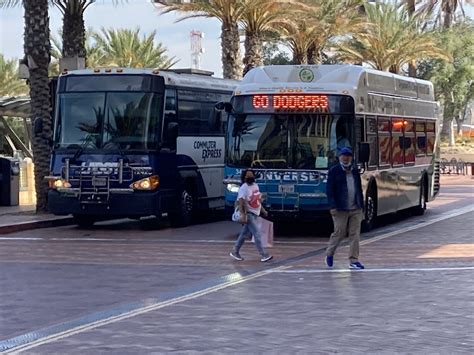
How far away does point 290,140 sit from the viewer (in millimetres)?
20875

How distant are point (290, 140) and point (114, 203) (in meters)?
4.41

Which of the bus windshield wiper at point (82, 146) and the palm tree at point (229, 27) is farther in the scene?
the palm tree at point (229, 27)

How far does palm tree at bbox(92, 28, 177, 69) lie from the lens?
192 ft

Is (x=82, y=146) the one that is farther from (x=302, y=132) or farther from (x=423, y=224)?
(x=423, y=224)

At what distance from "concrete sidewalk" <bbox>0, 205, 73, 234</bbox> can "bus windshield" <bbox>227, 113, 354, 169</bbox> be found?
18.3ft

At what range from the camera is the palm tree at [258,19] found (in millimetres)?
36031

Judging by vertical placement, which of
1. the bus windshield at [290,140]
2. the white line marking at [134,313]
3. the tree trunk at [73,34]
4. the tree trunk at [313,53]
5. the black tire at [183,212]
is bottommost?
the white line marking at [134,313]

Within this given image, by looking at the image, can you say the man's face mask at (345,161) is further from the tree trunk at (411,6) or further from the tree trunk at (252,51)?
the tree trunk at (411,6)

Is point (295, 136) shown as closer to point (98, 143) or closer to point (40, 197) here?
point (98, 143)

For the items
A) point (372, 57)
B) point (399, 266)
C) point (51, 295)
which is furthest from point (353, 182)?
point (372, 57)

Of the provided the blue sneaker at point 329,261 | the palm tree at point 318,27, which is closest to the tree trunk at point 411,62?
the palm tree at point 318,27

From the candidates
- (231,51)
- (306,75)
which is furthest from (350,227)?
(231,51)

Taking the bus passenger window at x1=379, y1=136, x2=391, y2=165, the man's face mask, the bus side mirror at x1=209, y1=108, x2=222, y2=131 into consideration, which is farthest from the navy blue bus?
the man's face mask

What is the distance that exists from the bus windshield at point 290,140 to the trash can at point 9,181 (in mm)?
10701
